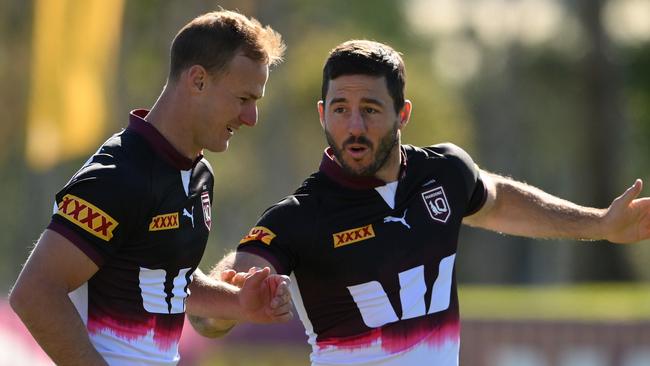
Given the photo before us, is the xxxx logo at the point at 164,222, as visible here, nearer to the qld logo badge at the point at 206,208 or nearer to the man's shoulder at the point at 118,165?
the man's shoulder at the point at 118,165

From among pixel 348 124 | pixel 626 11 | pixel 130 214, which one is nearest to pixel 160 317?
Result: pixel 130 214

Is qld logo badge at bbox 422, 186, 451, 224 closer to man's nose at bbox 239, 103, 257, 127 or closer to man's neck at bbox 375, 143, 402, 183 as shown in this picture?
man's neck at bbox 375, 143, 402, 183

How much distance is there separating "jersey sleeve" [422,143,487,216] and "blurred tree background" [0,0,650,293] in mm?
19234

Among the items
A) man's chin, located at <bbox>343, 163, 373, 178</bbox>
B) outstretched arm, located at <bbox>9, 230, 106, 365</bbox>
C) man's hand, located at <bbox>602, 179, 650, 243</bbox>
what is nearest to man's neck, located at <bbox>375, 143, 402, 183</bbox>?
man's chin, located at <bbox>343, 163, 373, 178</bbox>


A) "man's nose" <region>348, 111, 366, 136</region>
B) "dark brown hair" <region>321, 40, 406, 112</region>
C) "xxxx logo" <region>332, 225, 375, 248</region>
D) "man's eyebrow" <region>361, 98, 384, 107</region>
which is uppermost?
"dark brown hair" <region>321, 40, 406, 112</region>

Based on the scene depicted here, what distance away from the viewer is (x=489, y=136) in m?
43.9

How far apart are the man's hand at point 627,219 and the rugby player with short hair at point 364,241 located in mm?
317

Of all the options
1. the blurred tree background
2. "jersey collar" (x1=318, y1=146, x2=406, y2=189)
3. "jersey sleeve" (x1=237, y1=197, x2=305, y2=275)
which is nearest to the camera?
"jersey sleeve" (x1=237, y1=197, x2=305, y2=275)

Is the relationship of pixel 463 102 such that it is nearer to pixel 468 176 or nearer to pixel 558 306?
pixel 558 306

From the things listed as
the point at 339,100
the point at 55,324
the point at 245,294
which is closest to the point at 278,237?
the point at 245,294

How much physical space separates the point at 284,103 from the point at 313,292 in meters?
23.0

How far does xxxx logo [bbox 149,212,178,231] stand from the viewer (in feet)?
18.7

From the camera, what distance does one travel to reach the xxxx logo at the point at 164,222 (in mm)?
5695

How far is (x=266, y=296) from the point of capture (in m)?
5.82
